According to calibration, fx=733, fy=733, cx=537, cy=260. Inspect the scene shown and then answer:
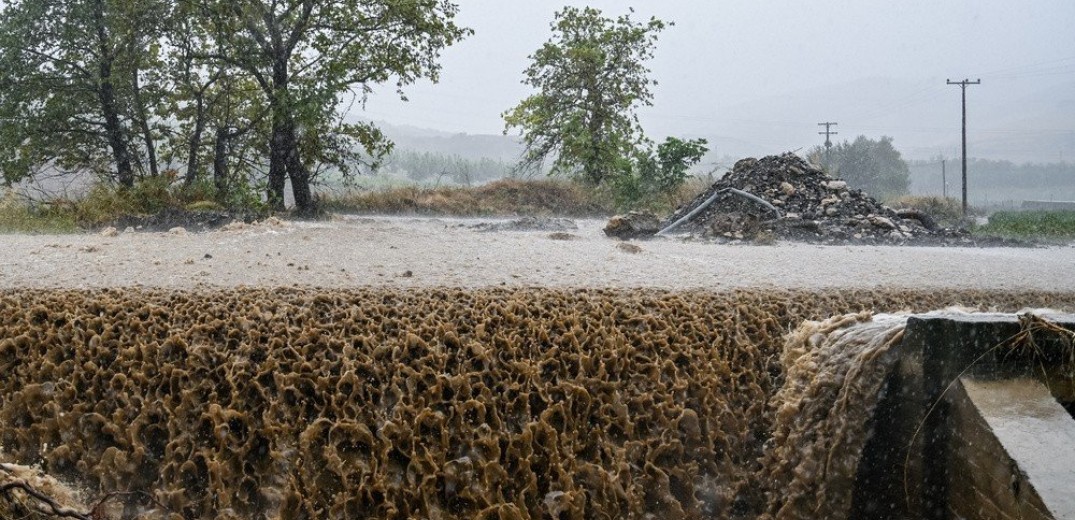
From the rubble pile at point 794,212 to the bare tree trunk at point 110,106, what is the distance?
673cm

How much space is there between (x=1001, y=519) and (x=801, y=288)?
1.60m

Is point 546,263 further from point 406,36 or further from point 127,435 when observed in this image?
point 406,36

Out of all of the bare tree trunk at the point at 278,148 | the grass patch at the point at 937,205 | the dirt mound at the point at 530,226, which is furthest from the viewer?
the grass patch at the point at 937,205

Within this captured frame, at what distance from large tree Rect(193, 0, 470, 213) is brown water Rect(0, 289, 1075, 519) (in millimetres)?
6156

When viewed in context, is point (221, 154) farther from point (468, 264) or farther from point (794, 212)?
point (794, 212)

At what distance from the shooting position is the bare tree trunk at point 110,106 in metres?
8.58

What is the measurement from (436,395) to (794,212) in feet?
22.3

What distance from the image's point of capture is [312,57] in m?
9.46

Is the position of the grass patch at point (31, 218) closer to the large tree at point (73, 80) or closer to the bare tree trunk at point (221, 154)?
the large tree at point (73, 80)

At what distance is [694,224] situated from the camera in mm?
8477

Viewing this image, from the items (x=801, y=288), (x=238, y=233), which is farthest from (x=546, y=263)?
(x=238, y=233)

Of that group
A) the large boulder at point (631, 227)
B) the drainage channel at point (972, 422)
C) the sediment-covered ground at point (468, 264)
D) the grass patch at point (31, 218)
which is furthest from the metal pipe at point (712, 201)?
the grass patch at point (31, 218)

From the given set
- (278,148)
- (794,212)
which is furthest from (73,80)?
(794,212)

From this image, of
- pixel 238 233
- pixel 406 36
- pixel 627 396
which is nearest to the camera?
pixel 627 396
